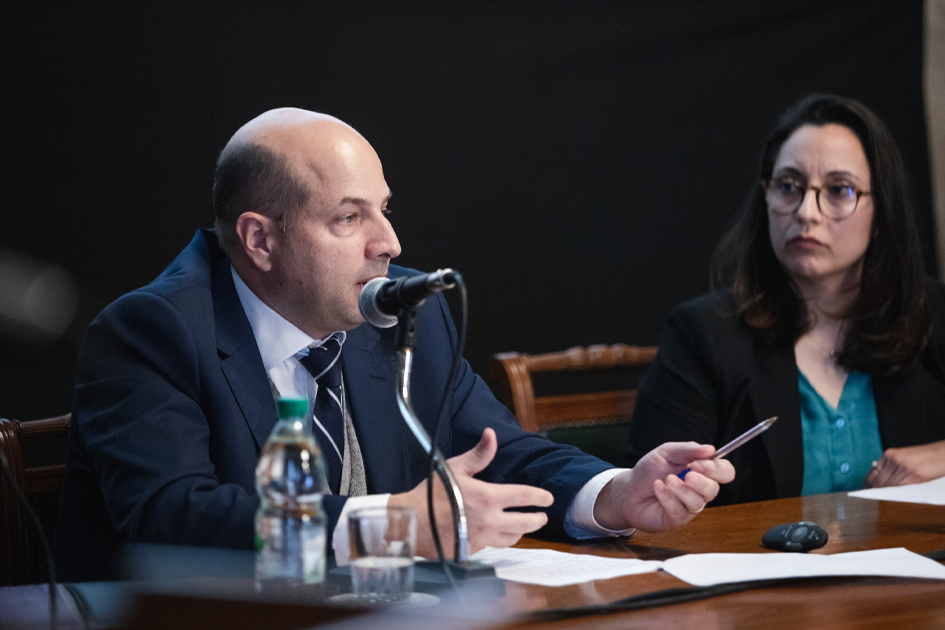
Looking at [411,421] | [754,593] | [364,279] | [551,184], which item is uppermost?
[551,184]

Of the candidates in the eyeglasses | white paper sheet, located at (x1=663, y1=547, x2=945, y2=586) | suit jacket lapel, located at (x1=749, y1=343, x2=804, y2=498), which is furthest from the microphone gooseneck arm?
the eyeglasses

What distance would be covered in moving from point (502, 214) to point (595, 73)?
0.57 meters

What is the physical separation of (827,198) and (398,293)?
5.03 ft

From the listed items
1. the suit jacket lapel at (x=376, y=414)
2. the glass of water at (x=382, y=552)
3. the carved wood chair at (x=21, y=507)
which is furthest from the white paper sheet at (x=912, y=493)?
the carved wood chair at (x=21, y=507)

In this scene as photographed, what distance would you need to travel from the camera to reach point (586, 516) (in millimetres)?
1401

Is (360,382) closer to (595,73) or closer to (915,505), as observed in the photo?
(915,505)

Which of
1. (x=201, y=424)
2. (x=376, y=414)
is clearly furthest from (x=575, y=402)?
(x=201, y=424)

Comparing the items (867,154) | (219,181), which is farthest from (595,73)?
(219,181)

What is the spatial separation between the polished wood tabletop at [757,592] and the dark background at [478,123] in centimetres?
145

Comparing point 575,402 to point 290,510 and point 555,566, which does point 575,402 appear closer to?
point 555,566

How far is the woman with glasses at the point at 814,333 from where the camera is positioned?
2.16 meters

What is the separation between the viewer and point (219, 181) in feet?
5.60

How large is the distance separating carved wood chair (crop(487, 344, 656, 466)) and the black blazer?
0.13 ft

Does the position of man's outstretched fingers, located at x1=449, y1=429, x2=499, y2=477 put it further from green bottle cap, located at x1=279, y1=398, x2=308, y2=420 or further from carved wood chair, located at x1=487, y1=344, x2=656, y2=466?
carved wood chair, located at x1=487, y1=344, x2=656, y2=466
